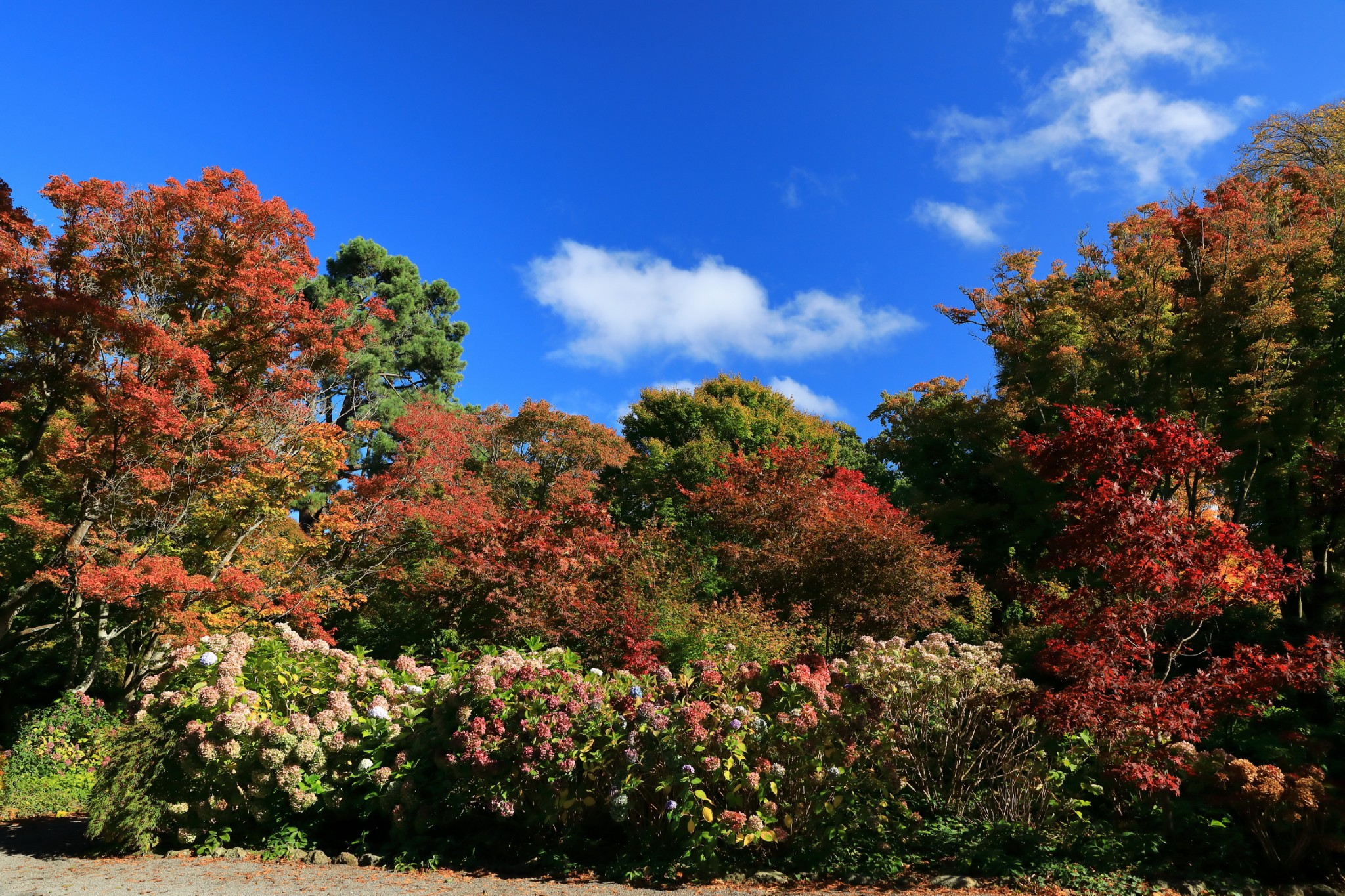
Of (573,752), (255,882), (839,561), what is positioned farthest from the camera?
(839,561)

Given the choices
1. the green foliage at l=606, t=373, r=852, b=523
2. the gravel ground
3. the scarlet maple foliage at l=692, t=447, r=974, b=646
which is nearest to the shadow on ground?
the gravel ground

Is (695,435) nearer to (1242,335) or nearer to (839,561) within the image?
(839,561)

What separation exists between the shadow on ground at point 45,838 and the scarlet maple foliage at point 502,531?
14.7ft

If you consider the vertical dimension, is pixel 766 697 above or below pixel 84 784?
above

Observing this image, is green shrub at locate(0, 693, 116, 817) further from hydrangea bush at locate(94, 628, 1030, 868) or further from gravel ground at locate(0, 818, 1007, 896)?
hydrangea bush at locate(94, 628, 1030, 868)

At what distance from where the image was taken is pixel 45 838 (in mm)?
6656

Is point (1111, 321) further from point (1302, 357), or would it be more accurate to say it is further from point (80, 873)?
point (80, 873)

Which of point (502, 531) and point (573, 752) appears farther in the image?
point (502, 531)

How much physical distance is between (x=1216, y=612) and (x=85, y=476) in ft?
40.9

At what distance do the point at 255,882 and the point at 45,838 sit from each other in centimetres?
299

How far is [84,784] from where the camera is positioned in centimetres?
919

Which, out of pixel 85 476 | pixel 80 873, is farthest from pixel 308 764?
pixel 85 476

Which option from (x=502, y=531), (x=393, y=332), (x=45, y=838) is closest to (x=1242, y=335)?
(x=502, y=531)

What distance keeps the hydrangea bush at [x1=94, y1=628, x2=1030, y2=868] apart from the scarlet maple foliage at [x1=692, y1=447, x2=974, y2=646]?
4572mm
